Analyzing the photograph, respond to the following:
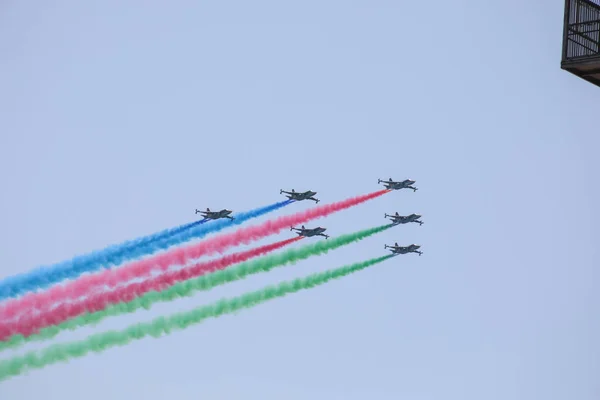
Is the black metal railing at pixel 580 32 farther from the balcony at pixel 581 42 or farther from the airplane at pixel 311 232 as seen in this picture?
the airplane at pixel 311 232

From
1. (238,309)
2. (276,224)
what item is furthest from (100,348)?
(276,224)

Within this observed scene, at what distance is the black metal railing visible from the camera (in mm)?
123625

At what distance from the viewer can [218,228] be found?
143125 mm

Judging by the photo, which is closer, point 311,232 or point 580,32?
point 580,32

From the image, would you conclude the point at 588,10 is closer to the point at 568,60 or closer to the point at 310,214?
the point at 568,60

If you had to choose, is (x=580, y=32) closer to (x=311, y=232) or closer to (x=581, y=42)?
(x=581, y=42)

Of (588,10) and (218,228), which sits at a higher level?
(588,10)

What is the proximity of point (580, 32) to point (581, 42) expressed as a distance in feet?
2.87

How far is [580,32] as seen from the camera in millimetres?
124625

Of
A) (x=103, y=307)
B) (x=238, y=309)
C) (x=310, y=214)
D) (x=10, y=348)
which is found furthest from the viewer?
(x=310, y=214)

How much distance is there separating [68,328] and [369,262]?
3775cm

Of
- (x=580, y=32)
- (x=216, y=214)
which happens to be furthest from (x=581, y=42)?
(x=216, y=214)

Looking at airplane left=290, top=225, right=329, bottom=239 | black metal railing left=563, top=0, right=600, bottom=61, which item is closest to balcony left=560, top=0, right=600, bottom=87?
black metal railing left=563, top=0, right=600, bottom=61

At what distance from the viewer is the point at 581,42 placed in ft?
408
